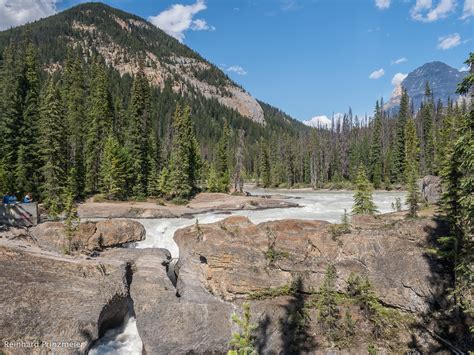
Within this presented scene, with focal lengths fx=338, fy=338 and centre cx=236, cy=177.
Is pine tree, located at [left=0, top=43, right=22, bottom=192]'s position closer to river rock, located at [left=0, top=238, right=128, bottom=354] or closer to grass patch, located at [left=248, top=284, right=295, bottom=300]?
river rock, located at [left=0, top=238, right=128, bottom=354]

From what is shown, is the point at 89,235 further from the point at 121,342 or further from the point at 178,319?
the point at 178,319

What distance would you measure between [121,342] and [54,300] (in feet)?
9.73

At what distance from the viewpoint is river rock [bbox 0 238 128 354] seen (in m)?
10.5

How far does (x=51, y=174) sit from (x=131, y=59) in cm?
16705

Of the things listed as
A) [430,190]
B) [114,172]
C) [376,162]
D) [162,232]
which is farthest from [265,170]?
[162,232]

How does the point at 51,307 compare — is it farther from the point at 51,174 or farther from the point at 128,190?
the point at 128,190

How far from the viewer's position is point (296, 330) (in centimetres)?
1334

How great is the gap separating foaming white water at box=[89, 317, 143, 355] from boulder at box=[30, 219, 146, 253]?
8021 millimetres

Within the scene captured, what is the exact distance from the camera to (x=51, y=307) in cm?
1145

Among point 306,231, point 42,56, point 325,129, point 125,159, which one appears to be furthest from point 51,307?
point 42,56

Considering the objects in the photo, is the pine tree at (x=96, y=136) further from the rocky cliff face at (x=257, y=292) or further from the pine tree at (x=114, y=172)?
the rocky cliff face at (x=257, y=292)

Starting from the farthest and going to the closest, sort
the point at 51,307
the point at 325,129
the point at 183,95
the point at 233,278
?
the point at 183,95
the point at 325,129
the point at 233,278
the point at 51,307

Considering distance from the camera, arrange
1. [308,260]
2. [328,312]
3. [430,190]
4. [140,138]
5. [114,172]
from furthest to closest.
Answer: [140,138] < [114,172] < [430,190] < [308,260] < [328,312]

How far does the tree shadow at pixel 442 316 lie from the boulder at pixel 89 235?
18.3m
